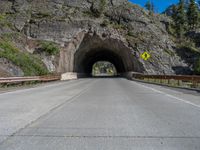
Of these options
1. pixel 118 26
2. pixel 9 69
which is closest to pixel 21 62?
pixel 9 69

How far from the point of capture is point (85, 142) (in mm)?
5086

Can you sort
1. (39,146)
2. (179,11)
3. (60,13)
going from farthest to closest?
(179,11)
(60,13)
(39,146)

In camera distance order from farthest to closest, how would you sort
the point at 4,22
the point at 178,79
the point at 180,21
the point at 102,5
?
the point at 180,21
the point at 102,5
the point at 4,22
the point at 178,79

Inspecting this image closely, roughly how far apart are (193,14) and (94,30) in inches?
1530

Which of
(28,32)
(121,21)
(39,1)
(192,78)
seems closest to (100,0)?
(121,21)

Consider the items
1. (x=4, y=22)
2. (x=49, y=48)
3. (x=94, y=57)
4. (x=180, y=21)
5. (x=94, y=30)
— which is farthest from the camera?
(x=94, y=57)

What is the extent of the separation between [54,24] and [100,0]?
1216 cm

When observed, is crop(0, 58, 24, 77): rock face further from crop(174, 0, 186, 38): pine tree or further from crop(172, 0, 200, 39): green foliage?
crop(172, 0, 200, 39): green foliage

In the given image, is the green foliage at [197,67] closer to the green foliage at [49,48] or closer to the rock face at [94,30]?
the rock face at [94,30]

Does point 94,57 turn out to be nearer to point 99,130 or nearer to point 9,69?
point 9,69

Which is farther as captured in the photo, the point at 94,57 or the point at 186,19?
the point at 186,19

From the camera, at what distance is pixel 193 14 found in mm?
74750

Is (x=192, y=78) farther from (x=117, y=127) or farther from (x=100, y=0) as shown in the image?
(x=100, y=0)

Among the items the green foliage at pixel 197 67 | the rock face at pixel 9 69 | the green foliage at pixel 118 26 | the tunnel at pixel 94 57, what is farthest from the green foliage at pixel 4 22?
the green foliage at pixel 197 67
